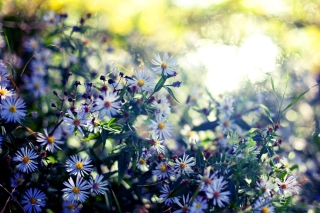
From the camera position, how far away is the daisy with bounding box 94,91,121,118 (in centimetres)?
86

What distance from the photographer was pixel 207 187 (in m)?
0.83

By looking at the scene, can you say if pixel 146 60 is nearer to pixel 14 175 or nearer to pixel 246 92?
pixel 246 92

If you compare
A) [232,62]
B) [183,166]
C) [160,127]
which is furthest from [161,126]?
[232,62]

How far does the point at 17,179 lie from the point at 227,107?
0.71m

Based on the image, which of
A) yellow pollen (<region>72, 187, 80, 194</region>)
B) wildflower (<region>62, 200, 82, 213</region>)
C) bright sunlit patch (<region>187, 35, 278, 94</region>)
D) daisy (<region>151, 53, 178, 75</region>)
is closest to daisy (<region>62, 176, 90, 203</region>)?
yellow pollen (<region>72, 187, 80, 194</region>)

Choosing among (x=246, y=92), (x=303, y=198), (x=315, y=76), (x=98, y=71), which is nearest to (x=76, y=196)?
(x=98, y=71)

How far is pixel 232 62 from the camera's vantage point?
162 cm

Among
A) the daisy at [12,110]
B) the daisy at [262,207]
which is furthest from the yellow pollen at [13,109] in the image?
the daisy at [262,207]

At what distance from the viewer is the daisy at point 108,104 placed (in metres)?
0.86

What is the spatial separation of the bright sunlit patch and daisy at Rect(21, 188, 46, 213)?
780 mm

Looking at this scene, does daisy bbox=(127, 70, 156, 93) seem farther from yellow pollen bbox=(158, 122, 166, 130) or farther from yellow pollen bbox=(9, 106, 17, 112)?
yellow pollen bbox=(9, 106, 17, 112)

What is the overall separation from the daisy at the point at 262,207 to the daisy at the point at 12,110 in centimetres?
63

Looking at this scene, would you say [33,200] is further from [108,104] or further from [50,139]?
[108,104]

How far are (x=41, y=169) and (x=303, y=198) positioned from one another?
2.73 feet
